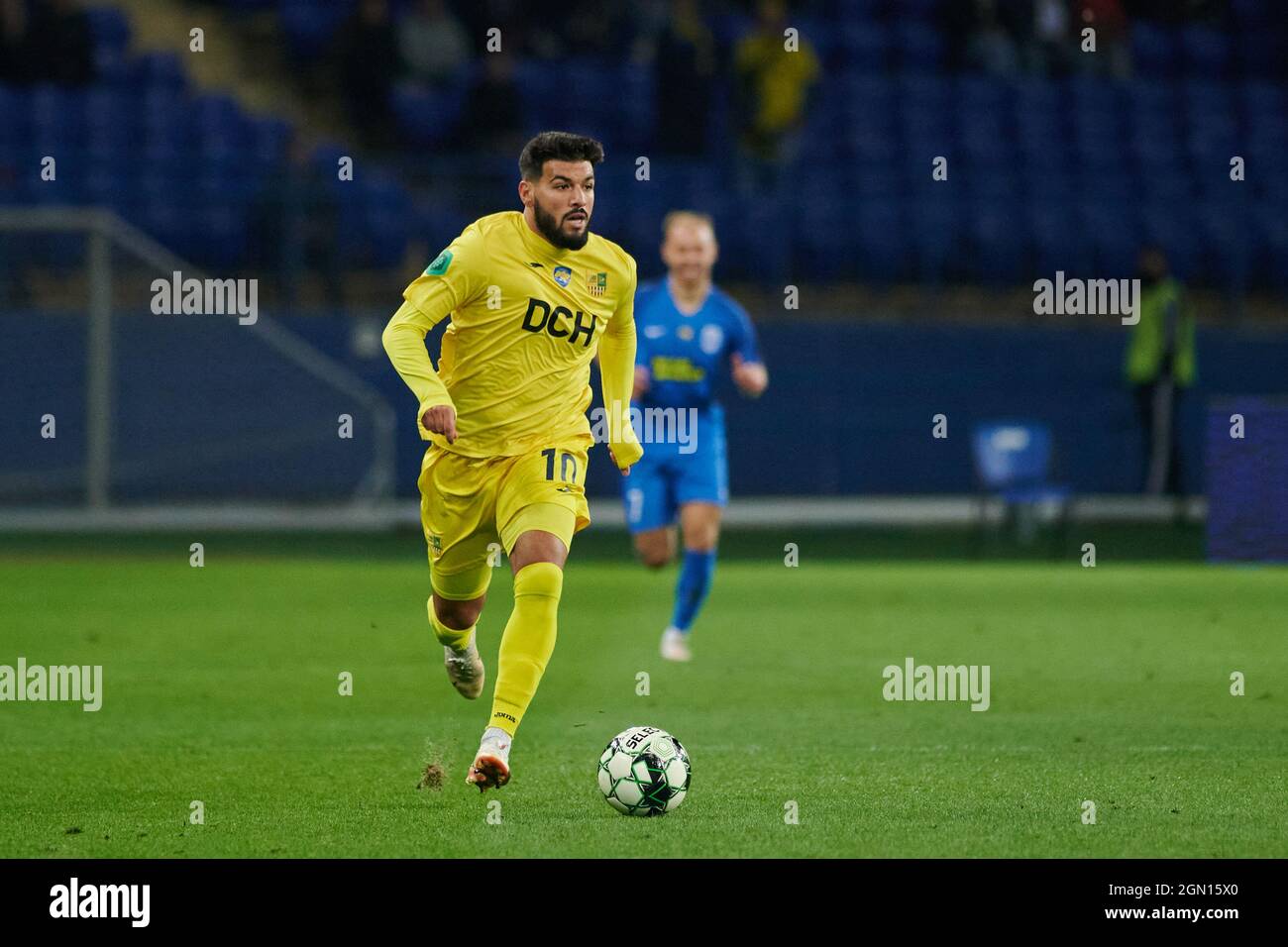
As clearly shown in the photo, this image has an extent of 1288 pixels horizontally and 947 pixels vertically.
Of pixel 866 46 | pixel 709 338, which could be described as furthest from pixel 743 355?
pixel 866 46

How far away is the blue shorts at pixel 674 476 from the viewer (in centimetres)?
1105

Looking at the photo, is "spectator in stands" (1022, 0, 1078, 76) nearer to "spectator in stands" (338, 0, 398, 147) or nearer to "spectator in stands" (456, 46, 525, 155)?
"spectator in stands" (456, 46, 525, 155)

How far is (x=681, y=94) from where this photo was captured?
21828 millimetres

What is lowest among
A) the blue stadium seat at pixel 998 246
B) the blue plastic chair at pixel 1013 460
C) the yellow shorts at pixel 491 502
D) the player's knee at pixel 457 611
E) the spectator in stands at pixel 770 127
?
the player's knee at pixel 457 611

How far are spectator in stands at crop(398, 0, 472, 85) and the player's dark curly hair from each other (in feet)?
49.8

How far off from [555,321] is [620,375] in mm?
551

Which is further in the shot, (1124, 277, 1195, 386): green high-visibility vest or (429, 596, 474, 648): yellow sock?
(1124, 277, 1195, 386): green high-visibility vest

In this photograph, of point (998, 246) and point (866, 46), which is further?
point (866, 46)

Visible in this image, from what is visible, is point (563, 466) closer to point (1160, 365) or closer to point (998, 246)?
point (1160, 365)

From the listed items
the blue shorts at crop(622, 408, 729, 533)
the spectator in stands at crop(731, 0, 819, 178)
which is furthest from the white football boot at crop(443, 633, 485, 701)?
the spectator in stands at crop(731, 0, 819, 178)

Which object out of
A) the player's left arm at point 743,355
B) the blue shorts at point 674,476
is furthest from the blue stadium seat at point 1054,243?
the blue shorts at point 674,476

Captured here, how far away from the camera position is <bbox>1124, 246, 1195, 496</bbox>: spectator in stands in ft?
67.2

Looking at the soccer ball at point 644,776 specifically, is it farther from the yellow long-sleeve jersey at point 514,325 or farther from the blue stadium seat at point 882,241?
the blue stadium seat at point 882,241

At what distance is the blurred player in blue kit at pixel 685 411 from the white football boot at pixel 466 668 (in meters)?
2.34
